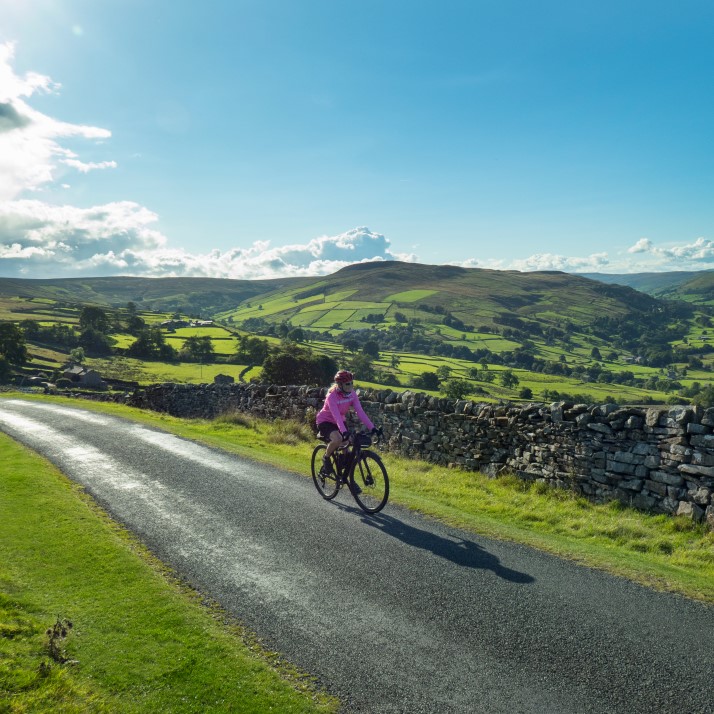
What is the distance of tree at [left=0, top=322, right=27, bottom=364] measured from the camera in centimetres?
7419

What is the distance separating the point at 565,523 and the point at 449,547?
307 cm

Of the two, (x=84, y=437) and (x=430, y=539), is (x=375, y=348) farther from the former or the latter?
(x=430, y=539)

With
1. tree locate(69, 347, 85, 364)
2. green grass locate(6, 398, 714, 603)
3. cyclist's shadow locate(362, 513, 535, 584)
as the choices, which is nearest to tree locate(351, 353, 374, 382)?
tree locate(69, 347, 85, 364)

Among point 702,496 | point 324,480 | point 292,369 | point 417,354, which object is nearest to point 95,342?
point 292,369

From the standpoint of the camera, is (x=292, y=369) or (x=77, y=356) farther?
(x=77, y=356)

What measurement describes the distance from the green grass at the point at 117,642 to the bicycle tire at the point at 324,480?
4.00 metres

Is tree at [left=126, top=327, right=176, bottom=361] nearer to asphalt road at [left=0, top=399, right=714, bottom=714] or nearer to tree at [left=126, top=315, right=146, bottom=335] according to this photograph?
tree at [left=126, top=315, right=146, bottom=335]

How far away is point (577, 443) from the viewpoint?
11.3 metres

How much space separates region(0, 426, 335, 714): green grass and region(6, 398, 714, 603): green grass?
16.1ft

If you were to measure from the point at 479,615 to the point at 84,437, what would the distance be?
50.7ft

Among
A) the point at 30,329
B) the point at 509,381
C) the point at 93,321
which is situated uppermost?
the point at 93,321

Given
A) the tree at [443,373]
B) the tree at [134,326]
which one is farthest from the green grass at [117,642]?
the tree at [134,326]

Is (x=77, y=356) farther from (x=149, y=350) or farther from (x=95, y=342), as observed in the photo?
(x=95, y=342)

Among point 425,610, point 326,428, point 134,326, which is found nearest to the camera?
point 425,610
